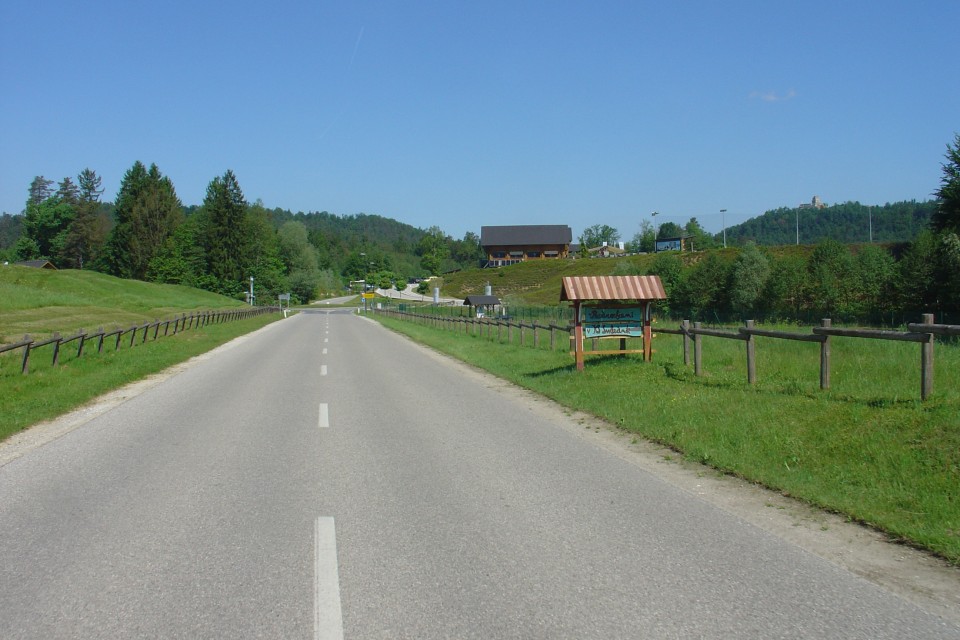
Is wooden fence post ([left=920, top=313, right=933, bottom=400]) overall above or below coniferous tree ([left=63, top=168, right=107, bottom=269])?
below

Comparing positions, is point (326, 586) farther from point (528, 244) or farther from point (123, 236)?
point (528, 244)

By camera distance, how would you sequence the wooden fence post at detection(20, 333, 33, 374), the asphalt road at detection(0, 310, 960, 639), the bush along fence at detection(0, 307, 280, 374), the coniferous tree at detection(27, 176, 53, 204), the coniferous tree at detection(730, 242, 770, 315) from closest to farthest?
the asphalt road at detection(0, 310, 960, 639) < the wooden fence post at detection(20, 333, 33, 374) < the bush along fence at detection(0, 307, 280, 374) < the coniferous tree at detection(730, 242, 770, 315) < the coniferous tree at detection(27, 176, 53, 204)

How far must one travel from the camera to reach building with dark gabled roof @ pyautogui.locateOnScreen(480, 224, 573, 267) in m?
163

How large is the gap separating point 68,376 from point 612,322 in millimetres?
12149

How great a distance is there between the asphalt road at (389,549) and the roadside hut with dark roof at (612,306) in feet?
18.6

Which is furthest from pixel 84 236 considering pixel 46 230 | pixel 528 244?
pixel 528 244

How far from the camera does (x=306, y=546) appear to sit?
540cm

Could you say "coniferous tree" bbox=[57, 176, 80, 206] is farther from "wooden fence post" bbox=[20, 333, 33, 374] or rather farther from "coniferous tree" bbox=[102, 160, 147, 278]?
"wooden fence post" bbox=[20, 333, 33, 374]

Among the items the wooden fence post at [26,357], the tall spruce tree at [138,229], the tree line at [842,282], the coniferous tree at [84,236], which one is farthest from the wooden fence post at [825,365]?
the coniferous tree at [84,236]

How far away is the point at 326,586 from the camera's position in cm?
464

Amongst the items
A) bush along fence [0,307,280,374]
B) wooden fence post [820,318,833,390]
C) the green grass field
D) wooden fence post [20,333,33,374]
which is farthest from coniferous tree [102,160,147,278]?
wooden fence post [820,318,833,390]

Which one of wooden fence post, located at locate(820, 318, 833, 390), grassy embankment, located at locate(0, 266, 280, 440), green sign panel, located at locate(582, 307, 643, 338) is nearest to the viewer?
wooden fence post, located at locate(820, 318, 833, 390)

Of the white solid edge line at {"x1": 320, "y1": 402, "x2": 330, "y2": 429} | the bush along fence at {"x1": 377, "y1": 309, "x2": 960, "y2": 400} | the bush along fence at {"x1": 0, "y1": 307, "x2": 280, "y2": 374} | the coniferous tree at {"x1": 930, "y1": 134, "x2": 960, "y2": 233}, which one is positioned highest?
the coniferous tree at {"x1": 930, "y1": 134, "x2": 960, "y2": 233}

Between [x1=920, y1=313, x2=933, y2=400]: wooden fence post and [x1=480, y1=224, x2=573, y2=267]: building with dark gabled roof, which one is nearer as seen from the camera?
[x1=920, y1=313, x2=933, y2=400]: wooden fence post
